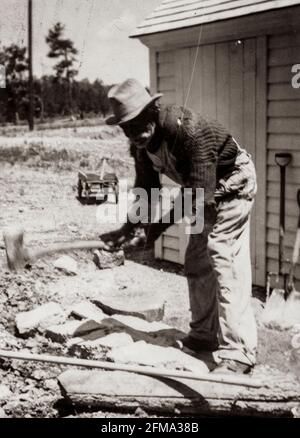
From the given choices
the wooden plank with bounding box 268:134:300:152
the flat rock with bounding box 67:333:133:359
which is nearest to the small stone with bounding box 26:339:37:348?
the flat rock with bounding box 67:333:133:359

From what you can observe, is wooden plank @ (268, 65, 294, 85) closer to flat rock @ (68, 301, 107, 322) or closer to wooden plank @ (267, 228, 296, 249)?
wooden plank @ (267, 228, 296, 249)

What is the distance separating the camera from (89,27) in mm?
4871

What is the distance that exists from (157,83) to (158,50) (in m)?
0.35

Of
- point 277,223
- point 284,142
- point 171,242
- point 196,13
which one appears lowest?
point 171,242

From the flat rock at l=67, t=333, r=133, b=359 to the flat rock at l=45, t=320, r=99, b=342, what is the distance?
0.11m

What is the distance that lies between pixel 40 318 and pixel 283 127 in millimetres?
2675

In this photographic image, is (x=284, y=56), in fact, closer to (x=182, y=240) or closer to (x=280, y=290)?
(x=280, y=290)

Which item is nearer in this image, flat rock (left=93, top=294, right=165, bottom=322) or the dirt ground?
the dirt ground

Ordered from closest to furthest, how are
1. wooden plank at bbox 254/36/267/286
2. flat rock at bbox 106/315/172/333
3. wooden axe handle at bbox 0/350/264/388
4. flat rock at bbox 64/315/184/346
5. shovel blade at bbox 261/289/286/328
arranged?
wooden axe handle at bbox 0/350/264/388, flat rock at bbox 64/315/184/346, flat rock at bbox 106/315/172/333, shovel blade at bbox 261/289/286/328, wooden plank at bbox 254/36/267/286

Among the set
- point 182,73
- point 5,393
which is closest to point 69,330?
point 5,393

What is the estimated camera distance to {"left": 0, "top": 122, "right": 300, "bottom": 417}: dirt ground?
360 cm

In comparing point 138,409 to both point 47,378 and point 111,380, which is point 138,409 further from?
point 47,378

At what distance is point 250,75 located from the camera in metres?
5.14
